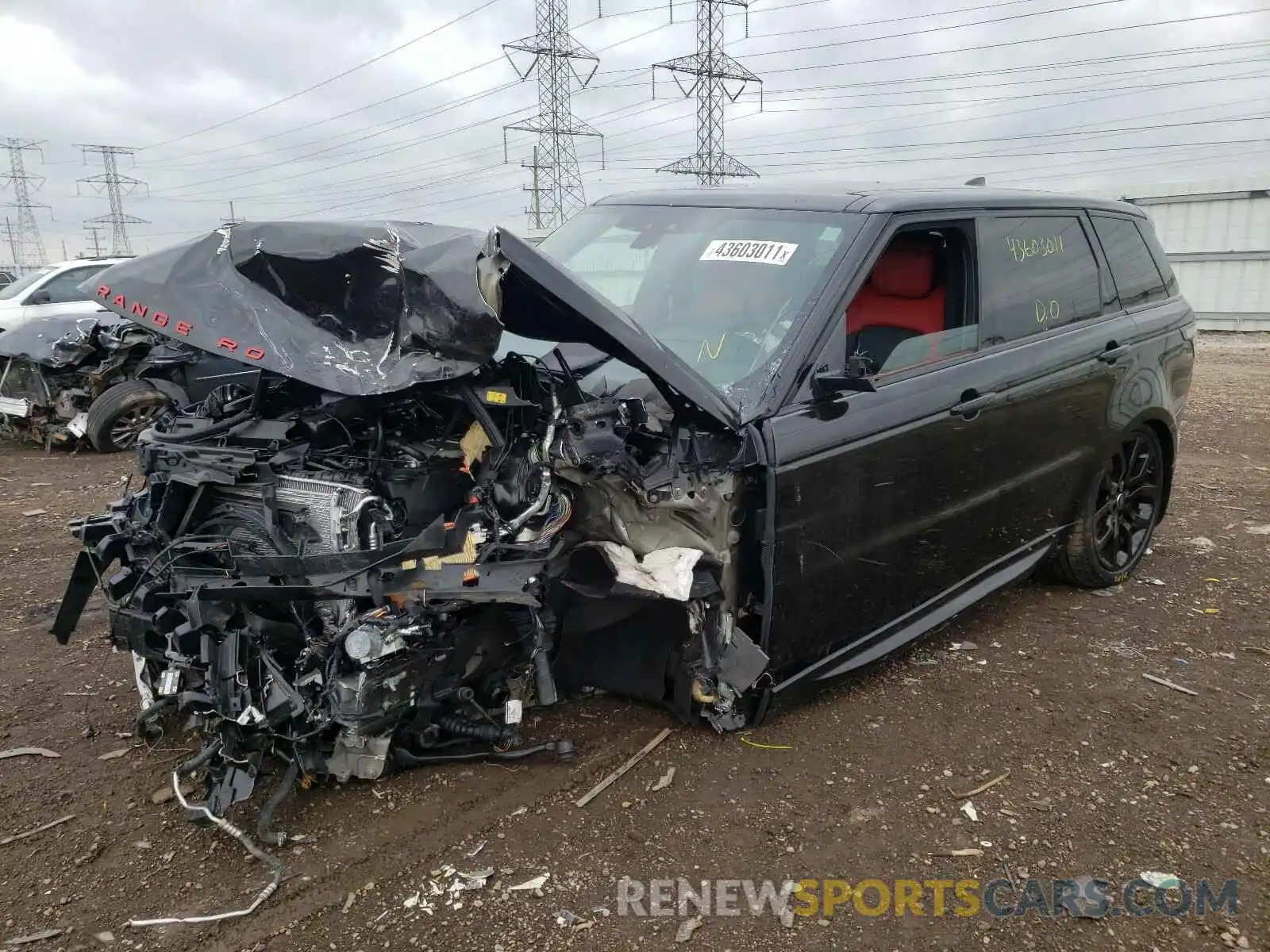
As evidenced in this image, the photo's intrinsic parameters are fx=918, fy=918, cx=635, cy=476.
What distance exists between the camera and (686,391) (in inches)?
109

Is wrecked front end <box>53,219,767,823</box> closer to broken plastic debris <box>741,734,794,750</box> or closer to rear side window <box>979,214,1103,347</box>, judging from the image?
broken plastic debris <box>741,734,794,750</box>

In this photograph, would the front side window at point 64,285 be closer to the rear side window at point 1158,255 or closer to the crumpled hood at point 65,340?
the crumpled hood at point 65,340

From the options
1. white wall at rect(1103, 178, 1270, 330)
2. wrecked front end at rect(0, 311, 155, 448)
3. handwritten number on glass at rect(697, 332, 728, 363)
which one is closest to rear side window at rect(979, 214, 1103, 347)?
handwritten number on glass at rect(697, 332, 728, 363)

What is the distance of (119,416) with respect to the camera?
8.84m

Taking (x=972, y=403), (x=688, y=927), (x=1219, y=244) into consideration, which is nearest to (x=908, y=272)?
(x=972, y=403)

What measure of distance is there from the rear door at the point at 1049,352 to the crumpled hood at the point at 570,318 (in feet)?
4.99

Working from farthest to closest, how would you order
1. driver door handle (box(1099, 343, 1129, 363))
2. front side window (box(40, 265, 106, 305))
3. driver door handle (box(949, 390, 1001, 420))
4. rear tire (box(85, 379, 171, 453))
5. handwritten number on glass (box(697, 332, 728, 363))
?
front side window (box(40, 265, 106, 305)) < rear tire (box(85, 379, 171, 453)) < driver door handle (box(1099, 343, 1129, 363)) < driver door handle (box(949, 390, 1001, 420)) < handwritten number on glass (box(697, 332, 728, 363))

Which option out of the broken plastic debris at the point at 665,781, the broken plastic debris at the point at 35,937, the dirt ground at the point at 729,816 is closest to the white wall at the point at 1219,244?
the dirt ground at the point at 729,816

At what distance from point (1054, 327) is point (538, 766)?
289 centimetres

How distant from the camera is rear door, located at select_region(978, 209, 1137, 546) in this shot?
379cm

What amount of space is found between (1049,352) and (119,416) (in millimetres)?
8327

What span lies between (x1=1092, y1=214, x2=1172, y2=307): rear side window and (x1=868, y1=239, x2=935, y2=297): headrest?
1233 mm

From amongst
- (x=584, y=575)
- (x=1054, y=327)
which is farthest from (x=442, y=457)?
(x=1054, y=327)

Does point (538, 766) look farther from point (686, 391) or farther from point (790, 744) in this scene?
point (686, 391)
